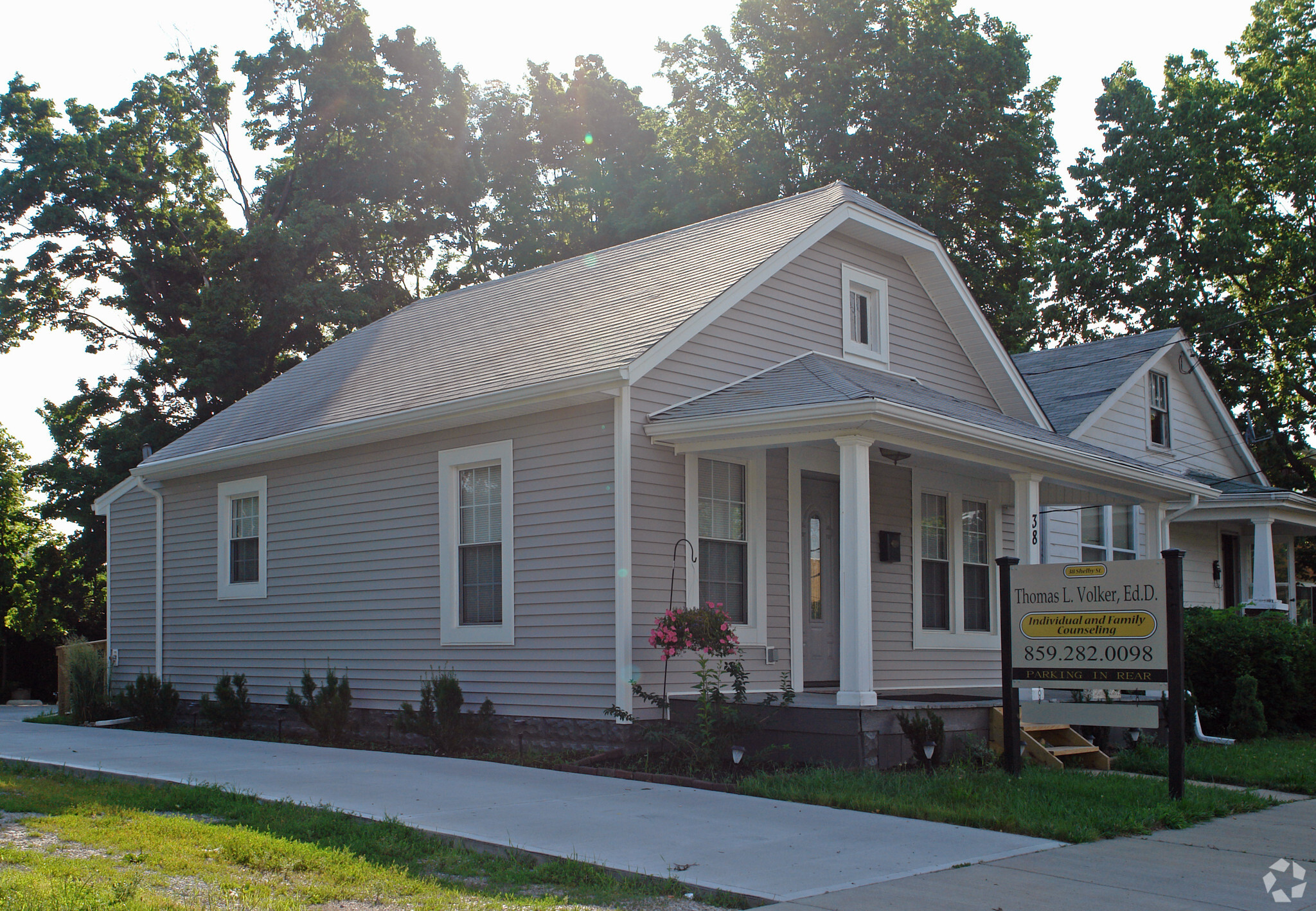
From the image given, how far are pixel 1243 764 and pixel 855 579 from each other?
403 centimetres

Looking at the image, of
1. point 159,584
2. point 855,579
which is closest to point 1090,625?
point 855,579

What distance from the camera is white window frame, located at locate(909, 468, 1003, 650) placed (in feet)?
43.2

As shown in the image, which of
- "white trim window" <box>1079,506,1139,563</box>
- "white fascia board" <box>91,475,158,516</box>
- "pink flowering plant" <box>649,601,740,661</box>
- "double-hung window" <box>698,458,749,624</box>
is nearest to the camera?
"pink flowering plant" <box>649,601,740,661</box>

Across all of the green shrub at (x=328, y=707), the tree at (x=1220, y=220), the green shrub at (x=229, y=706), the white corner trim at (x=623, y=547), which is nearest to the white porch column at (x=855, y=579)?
the white corner trim at (x=623, y=547)

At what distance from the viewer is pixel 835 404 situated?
9297 mm

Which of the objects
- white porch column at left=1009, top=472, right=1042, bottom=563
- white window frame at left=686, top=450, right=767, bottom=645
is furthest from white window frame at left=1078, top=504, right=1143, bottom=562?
white window frame at left=686, top=450, right=767, bottom=645

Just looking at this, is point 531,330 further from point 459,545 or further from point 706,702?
point 706,702

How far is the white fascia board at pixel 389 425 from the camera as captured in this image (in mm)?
10227

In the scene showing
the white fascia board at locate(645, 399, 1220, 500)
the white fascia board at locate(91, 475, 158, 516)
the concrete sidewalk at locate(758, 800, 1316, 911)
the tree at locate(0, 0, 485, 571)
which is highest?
the tree at locate(0, 0, 485, 571)

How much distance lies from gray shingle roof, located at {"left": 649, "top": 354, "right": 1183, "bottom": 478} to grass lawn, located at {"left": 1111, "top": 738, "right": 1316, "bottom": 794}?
2998 mm

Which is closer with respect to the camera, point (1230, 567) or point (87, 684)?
point (87, 684)

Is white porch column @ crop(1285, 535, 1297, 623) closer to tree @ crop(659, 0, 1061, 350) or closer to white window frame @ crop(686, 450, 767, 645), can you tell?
tree @ crop(659, 0, 1061, 350)

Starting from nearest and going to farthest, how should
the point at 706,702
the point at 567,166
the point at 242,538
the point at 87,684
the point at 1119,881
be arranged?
the point at 1119,881 < the point at 706,702 < the point at 242,538 < the point at 87,684 < the point at 567,166

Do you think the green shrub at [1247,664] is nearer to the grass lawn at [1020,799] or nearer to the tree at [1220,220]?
the grass lawn at [1020,799]
